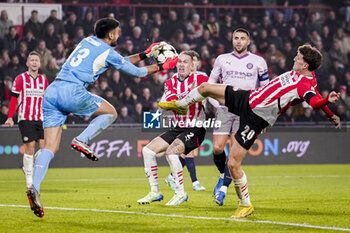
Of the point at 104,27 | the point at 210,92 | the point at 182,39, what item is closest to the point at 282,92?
the point at 210,92

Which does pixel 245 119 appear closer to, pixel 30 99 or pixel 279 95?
pixel 279 95

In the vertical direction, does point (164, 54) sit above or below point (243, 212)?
above

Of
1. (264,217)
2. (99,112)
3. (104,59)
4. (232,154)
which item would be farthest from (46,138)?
(264,217)

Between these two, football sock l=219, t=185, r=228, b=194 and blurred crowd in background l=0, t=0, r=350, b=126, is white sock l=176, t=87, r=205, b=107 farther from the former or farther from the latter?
blurred crowd in background l=0, t=0, r=350, b=126

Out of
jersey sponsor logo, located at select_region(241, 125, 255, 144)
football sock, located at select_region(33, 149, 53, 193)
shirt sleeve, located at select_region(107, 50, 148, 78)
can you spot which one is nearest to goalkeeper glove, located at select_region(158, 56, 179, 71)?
shirt sleeve, located at select_region(107, 50, 148, 78)

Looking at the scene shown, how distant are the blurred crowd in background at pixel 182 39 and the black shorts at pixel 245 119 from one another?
8.99 m

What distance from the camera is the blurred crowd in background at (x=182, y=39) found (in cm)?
1612

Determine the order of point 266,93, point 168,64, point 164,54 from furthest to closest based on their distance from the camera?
point 164,54, point 168,64, point 266,93

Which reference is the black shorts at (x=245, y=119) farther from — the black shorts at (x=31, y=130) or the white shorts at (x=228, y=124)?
the black shorts at (x=31, y=130)

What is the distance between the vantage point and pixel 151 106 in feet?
53.0

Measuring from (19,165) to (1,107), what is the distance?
1.50m

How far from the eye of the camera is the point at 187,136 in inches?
312

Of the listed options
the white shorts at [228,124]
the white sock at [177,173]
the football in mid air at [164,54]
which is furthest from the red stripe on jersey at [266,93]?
the white shorts at [228,124]

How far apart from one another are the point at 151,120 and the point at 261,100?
9.82 metres
